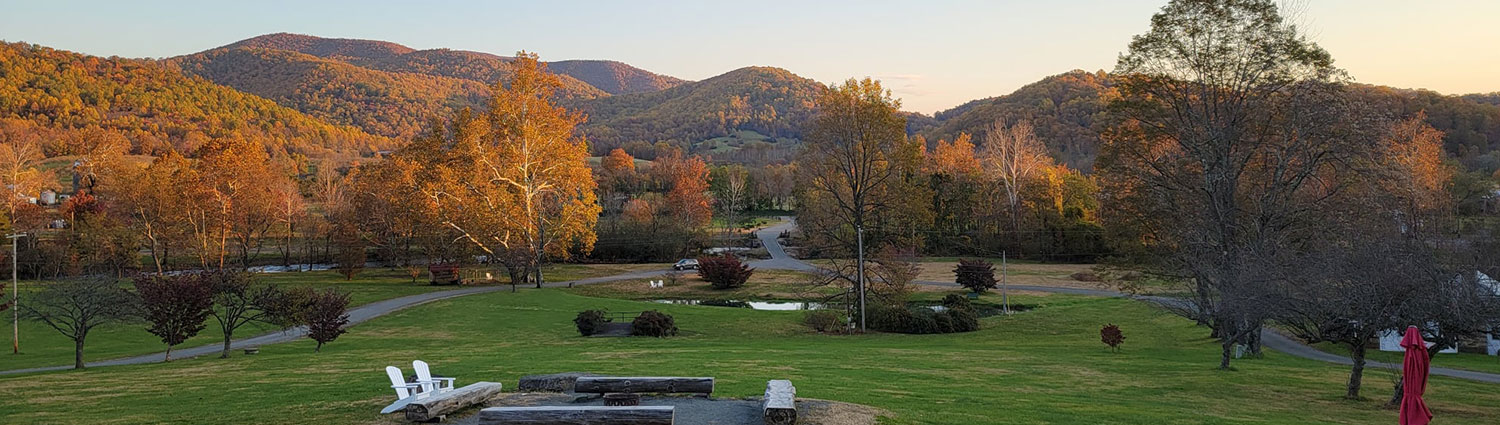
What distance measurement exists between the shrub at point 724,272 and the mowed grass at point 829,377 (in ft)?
59.7

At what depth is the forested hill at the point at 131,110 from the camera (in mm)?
125188

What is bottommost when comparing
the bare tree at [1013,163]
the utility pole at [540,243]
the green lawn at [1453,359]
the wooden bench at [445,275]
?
the green lawn at [1453,359]

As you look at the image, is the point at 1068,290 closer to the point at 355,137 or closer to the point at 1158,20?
the point at 1158,20

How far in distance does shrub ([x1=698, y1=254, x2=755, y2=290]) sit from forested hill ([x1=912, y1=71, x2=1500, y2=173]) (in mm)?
21307

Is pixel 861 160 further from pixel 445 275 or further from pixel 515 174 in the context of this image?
pixel 445 275

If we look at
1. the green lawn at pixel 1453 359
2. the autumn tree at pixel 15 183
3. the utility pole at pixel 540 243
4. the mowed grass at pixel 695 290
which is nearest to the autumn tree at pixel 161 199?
the autumn tree at pixel 15 183

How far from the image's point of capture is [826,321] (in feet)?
106

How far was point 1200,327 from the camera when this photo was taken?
3180cm

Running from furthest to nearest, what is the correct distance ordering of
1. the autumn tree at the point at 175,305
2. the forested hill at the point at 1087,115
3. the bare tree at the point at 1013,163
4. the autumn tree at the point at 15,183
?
the forested hill at the point at 1087,115
the bare tree at the point at 1013,163
the autumn tree at the point at 15,183
the autumn tree at the point at 175,305

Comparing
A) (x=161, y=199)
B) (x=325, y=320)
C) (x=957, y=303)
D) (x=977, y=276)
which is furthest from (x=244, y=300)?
(x=161, y=199)

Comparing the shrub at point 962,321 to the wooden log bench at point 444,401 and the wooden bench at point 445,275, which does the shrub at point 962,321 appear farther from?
the wooden bench at point 445,275

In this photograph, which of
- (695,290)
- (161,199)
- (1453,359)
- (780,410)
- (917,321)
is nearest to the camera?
(780,410)

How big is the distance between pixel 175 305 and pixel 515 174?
1014 inches

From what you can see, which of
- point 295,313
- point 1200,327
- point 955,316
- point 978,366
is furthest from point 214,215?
point 1200,327
